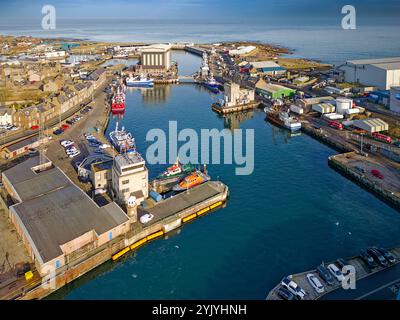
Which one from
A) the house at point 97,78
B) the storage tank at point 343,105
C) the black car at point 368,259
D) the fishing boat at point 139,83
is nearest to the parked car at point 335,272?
the black car at point 368,259

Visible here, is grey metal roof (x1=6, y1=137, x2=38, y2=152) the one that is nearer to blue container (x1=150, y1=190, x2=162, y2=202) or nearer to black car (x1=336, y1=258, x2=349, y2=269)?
blue container (x1=150, y1=190, x2=162, y2=202)

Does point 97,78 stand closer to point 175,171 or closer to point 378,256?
point 175,171

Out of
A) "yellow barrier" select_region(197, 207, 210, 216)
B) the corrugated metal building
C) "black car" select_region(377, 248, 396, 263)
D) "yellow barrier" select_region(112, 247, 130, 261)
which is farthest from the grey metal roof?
the corrugated metal building

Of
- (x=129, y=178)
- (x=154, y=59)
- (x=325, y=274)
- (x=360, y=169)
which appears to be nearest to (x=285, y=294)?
(x=325, y=274)

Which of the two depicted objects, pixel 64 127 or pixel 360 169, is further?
pixel 64 127

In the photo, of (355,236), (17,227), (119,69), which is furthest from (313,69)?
(17,227)
